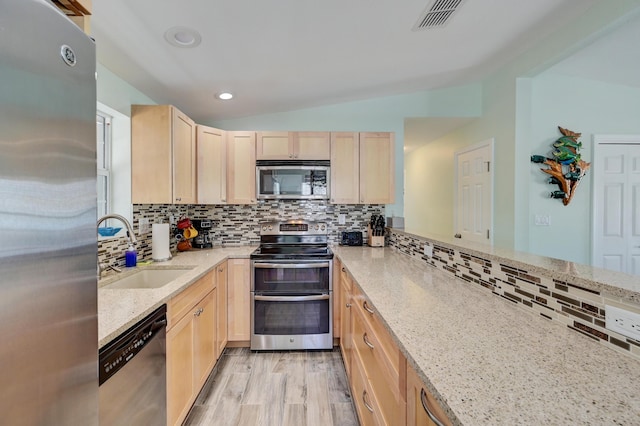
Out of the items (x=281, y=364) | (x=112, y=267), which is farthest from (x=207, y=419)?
(x=112, y=267)

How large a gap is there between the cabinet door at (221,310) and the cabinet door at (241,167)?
748 millimetres

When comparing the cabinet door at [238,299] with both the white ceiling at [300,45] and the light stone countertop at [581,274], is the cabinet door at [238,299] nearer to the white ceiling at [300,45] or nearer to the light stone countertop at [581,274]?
the white ceiling at [300,45]

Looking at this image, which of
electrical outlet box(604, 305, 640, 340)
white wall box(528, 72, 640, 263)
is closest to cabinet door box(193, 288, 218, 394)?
electrical outlet box(604, 305, 640, 340)

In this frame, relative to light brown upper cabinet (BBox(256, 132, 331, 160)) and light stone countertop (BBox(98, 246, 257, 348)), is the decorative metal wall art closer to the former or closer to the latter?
light brown upper cabinet (BBox(256, 132, 331, 160))

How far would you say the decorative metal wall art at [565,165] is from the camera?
2791 mm

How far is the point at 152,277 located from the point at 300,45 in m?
1.97

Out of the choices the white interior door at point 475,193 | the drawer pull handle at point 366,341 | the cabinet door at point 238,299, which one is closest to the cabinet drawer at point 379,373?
the drawer pull handle at point 366,341

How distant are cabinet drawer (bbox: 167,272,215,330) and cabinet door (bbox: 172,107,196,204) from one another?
74 centimetres

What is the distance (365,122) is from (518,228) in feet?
6.36

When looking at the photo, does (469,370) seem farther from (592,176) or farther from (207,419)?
(592,176)

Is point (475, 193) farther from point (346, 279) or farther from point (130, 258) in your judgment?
point (130, 258)

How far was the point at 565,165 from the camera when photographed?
2832mm

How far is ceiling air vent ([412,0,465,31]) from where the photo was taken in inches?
65.9

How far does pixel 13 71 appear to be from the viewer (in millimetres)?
536
